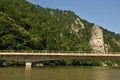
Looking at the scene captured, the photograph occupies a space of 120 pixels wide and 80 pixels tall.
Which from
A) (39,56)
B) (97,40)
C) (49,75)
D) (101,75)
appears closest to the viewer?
(49,75)

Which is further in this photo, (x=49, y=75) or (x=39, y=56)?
(x=39, y=56)

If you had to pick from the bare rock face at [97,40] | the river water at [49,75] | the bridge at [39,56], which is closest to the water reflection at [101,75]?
the river water at [49,75]

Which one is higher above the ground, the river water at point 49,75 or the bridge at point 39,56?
the bridge at point 39,56

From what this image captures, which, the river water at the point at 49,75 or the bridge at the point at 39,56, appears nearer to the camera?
the river water at the point at 49,75

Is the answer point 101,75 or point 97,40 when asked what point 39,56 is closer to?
point 101,75

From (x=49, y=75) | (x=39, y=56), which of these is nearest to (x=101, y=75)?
(x=49, y=75)

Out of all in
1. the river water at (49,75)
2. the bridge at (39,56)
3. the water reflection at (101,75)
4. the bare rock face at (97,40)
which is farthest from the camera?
the bare rock face at (97,40)

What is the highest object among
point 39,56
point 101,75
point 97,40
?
point 97,40

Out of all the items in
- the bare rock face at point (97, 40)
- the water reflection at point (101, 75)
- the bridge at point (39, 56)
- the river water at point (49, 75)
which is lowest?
the water reflection at point (101, 75)

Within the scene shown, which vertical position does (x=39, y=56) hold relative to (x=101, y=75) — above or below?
above

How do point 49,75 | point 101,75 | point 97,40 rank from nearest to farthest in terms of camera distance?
point 49,75
point 101,75
point 97,40

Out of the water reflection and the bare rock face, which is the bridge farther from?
the bare rock face

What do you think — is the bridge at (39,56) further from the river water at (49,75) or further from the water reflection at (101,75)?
the river water at (49,75)

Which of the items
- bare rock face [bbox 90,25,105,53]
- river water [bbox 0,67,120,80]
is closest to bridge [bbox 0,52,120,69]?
river water [bbox 0,67,120,80]
